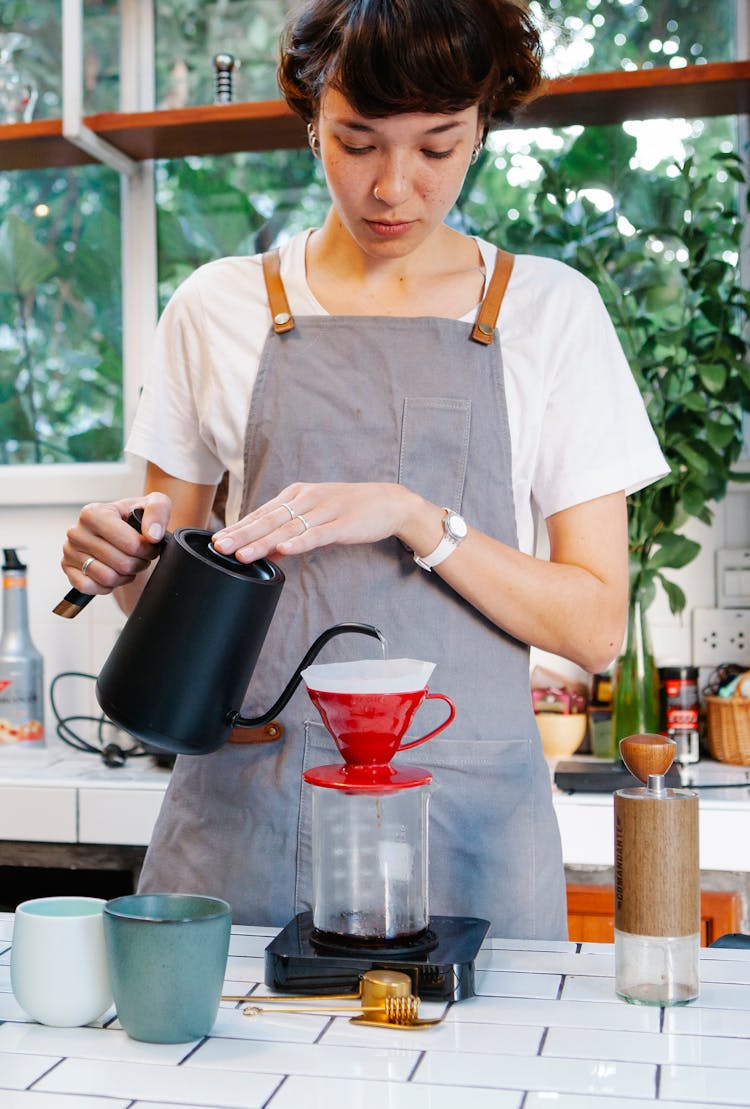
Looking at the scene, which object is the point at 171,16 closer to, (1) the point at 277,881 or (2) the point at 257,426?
(2) the point at 257,426

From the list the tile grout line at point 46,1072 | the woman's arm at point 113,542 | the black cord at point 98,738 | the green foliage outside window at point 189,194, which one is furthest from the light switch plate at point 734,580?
the tile grout line at point 46,1072

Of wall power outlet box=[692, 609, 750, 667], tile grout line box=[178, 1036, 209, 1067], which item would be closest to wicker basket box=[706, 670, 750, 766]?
wall power outlet box=[692, 609, 750, 667]

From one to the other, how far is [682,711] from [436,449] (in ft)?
3.80

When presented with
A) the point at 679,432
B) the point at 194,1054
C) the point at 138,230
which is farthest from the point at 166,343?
the point at 138,230

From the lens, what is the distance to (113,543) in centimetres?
126

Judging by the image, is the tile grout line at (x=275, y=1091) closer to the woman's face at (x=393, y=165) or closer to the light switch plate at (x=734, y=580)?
the woman's face at (x=393, y=165)

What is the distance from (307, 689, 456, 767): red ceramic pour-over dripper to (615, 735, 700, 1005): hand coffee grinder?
6.8 inches

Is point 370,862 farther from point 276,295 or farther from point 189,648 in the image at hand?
point 276,295

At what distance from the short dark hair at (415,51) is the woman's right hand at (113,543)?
0.45 m

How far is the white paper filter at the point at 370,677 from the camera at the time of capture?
3.42ft

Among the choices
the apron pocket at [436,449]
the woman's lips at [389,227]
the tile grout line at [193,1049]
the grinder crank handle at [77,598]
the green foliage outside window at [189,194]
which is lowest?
the tile grout line at [193,1049]

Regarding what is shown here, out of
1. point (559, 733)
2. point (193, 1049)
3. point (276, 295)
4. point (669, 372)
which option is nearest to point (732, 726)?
point (559, 733)

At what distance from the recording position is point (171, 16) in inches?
111

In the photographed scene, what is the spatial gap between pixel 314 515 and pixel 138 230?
72.5 inches
